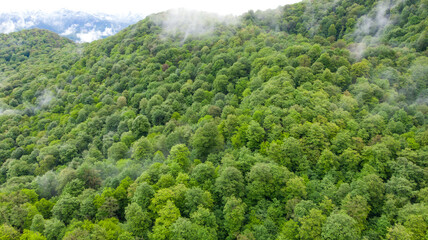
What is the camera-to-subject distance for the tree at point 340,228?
31.1 meters

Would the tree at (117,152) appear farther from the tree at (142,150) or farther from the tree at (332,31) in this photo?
the tree at (332,31)

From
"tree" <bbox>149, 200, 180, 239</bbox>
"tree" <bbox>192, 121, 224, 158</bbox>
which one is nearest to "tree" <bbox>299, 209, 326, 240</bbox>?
"tree" <bbox>149, 200, 180, 239</bbox>

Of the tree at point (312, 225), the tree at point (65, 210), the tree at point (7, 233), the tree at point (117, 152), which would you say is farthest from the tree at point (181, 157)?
the tree at point (7, 233)

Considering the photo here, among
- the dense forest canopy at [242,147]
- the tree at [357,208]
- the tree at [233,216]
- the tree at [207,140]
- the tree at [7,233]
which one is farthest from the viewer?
the tree at [207,140]

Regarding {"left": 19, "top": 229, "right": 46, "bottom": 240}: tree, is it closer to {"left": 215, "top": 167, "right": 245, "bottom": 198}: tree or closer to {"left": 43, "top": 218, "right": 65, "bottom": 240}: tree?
{"left": 43, "top": 218, "right": 65, "bottom": 240}: tree

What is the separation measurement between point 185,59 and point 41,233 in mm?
107806

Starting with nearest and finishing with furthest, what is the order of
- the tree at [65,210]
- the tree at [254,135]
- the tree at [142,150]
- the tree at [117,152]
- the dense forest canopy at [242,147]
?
the dense forest canopy at [242,147] → the tree at [65,210] → the tree at [254,135] → the tree at [142,150] → the tree at [117,152]

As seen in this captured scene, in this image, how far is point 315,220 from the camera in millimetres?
33656

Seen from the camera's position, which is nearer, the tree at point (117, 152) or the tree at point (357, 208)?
the tree at point (357, 208)

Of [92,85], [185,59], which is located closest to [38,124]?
[92,85]

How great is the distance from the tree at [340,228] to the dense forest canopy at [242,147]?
0.68 feet

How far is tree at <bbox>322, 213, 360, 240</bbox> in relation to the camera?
102ft

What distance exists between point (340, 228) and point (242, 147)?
87.6ft

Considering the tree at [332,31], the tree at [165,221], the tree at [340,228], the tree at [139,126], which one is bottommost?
the tree at [139,126]
